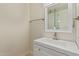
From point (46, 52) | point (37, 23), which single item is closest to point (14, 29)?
point (37, 23)

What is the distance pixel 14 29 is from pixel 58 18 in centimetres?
94

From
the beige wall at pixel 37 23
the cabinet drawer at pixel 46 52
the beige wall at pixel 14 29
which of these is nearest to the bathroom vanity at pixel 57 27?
the cabinet drawer at pixel 46 52

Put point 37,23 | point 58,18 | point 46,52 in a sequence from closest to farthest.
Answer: point 46,52 < point 58,18 < point 37,23

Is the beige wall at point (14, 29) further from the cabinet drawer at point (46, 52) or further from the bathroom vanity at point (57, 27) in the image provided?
the cabinet drawer at point (46, 52)

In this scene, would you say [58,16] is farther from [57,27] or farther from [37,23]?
[37,23]

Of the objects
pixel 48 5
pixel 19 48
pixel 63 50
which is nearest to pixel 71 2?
pixel 48 5

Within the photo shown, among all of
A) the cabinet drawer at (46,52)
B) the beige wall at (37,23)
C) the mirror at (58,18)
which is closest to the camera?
the cabinet drawer at (46,52)

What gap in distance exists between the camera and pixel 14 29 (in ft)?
6.29

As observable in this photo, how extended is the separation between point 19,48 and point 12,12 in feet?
2.39

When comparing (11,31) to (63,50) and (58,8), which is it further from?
(63,50)

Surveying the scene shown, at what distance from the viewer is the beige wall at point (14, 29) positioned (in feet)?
5.81

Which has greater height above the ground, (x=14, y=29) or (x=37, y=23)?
(x=37, y=23)

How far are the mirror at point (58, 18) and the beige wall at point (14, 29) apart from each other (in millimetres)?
633

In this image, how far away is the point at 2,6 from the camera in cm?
175
